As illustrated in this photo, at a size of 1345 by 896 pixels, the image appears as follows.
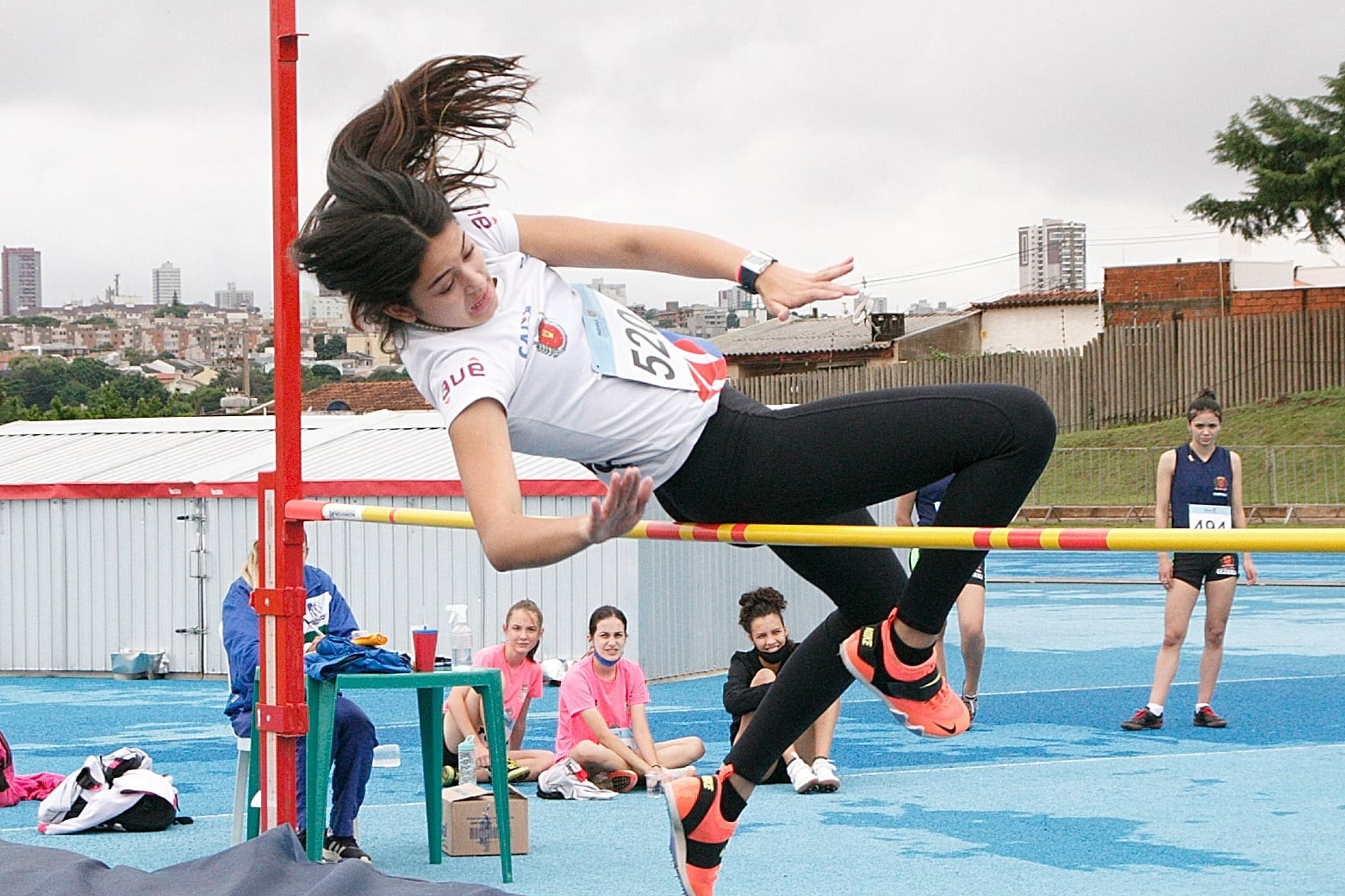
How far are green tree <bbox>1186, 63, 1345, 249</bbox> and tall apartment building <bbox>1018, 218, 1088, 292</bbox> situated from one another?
49.0 meters

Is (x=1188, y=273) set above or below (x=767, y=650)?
above

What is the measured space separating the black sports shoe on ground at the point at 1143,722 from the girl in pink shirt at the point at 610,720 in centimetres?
238

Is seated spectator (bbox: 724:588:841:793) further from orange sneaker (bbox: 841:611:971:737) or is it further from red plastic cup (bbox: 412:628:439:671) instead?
orange sneaker (bbox: 841:611:971:737)

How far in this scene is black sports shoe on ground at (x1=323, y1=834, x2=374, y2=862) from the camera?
548 cm

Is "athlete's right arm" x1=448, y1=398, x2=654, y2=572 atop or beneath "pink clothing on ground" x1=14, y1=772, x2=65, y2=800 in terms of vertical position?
atop

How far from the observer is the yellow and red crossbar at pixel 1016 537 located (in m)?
2.52

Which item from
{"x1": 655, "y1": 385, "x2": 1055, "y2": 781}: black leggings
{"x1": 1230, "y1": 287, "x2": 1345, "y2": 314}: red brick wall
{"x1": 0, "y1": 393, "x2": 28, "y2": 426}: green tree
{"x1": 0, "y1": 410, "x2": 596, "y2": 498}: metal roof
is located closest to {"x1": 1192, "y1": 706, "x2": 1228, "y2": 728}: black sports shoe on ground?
{"x1": 0, "y1": 410, "x2": 596, "y2": 498}: metal roof

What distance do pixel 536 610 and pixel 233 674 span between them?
5.25 ft

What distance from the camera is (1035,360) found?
29.8 m

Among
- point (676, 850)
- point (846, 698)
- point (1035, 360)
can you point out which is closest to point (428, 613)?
point (846, 698)

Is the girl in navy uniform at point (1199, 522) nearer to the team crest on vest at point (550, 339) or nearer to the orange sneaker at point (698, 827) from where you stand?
the orange sneaker at point (698, 827)

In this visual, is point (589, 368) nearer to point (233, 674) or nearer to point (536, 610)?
point (233, 674)

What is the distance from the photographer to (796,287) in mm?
2957

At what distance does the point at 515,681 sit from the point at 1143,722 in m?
3.23
